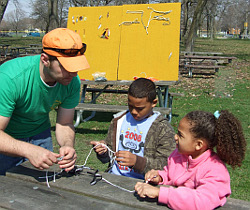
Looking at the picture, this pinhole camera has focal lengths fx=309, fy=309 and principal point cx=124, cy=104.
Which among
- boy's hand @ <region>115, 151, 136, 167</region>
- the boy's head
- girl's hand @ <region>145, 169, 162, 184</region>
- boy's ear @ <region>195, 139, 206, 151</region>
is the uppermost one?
the boy's head

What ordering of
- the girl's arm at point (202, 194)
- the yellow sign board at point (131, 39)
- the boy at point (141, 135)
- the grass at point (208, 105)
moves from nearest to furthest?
1. the girl's arm at point (202, 194)
2. the boy at point (141, 135)
3. the grass at point (208, 105)
4. the yellow sign board at point (131, 39)

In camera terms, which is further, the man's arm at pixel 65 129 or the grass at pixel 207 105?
the grass at pixel 207 105

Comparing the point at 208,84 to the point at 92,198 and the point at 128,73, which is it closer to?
the point at 128,73

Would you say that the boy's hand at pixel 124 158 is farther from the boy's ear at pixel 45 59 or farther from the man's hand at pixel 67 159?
the boy's ear at pixel 45 59

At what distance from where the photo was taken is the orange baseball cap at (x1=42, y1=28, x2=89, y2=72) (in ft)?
6.68

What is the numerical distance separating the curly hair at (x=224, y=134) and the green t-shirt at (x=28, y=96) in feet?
3.54

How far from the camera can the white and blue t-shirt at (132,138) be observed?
2.43 metres

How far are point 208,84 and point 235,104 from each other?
134 inches

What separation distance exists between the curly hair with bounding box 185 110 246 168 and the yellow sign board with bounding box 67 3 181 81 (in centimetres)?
514

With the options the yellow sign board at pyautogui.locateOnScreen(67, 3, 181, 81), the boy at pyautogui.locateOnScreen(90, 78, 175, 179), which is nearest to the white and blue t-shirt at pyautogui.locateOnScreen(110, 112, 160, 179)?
the boy at pyautogui.locateOnScreen(90, 78, 175, 179)

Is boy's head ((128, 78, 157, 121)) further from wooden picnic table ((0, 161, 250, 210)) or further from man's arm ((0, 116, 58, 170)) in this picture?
man's arm ((0, 116, 58, 170))

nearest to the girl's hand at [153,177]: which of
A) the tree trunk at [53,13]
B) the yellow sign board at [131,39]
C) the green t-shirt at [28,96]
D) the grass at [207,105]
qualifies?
the green t-shirt at [28,96]

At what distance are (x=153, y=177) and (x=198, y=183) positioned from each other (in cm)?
29

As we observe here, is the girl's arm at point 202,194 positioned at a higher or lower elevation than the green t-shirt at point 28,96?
lower
